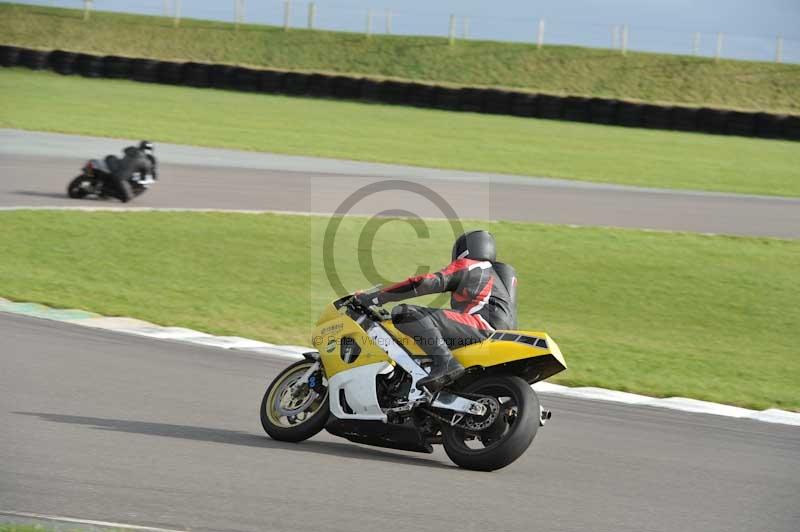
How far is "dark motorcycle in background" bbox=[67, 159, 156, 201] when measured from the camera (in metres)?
19.7

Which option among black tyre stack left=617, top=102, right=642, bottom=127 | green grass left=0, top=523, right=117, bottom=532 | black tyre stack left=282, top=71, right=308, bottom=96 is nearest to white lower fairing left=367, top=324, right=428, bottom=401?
green grass left=0, top=523, right=117, bottom=532

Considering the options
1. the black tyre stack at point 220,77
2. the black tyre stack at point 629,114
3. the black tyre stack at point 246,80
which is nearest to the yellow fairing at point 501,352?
the black tyre stack at point 629,114

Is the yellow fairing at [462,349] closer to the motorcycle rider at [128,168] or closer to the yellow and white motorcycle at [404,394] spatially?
the yellow and white motorcycle at [404,394]

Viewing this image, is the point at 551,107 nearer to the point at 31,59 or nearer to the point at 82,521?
the point at 31,59

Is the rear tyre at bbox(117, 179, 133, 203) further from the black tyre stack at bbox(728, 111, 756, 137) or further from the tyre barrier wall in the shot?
the black tyre stack at bbox(728, 111, 756, 137)

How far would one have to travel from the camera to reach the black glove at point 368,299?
24.6 ft

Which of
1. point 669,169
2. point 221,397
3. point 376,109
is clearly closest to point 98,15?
point 376,109

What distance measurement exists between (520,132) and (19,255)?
24.6m

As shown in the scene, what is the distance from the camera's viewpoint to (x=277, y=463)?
23.2 ft

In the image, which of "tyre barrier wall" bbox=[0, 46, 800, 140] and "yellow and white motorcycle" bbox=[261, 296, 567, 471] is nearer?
"yellow and white motorcycle" bbox=[261, 296, 567, 471]

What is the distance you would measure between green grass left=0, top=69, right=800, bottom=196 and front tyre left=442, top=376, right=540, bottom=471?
21383 millimetres

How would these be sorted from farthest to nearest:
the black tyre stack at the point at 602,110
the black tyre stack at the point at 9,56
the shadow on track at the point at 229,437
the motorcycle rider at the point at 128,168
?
1. the black tyre stack at the point at 9,56
2. the black tyre stack at the point at 602,110
3. the motorcycle rider at the point at 128,168
4. the shadow on track at the point at 229,437

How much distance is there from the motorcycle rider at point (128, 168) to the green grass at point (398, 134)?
361 inches

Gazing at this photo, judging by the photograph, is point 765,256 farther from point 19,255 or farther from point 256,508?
point 256,508
